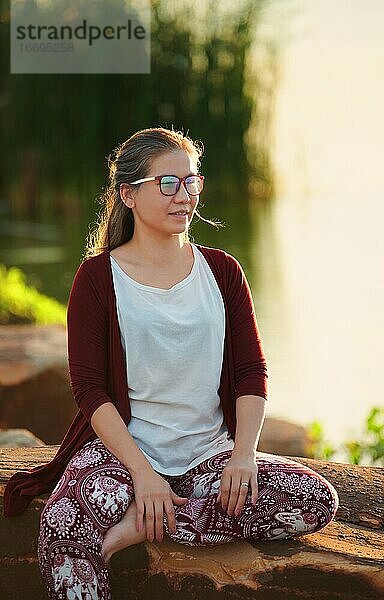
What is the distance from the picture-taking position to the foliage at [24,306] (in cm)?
420

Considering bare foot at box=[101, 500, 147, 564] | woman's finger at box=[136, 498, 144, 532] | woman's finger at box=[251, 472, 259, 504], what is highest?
woman's finger at box=[251, 472, 259, 504]

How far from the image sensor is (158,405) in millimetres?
1849

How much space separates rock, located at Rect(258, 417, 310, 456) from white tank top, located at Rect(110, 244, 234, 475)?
65.9 inches

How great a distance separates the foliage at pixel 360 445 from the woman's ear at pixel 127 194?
1.55 m

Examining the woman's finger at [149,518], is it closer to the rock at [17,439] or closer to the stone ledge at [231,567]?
the stone ledge at [231,567]

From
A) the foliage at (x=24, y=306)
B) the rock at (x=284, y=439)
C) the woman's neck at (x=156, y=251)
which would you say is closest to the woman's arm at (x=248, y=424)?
the woman's neck at (x=156, y=251)

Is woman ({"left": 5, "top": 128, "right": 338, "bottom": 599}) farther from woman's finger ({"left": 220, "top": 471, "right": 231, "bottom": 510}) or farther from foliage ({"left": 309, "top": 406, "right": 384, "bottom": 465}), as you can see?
foliage ({"left": 309, "top": 406, "right": 384, "bottom": 465})

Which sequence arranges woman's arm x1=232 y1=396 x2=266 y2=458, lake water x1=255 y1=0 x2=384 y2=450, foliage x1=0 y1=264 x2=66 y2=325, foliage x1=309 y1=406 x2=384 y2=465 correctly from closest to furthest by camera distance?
woman's arm x1=232 y1=396 x2=266 y2=458 → foliage x1=309 y1=406 x2=384 y2=465 → lake water x1=255 y1=0 x2=384 y2=450 → foliage x1=0 y1=264 x2=66 y2=325

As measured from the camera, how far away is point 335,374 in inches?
162

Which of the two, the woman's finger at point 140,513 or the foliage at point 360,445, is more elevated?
the woman's finger at point 140,513

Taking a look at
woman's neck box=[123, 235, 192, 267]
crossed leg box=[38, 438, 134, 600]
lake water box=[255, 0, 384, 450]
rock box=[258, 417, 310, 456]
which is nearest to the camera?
crossed leg box=[38, 438, 134, 600]

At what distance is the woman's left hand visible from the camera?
1.74 metres

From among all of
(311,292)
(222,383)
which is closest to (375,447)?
(311,292)

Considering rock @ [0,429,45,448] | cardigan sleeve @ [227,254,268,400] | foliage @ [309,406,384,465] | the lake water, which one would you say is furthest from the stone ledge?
the lake water
